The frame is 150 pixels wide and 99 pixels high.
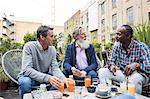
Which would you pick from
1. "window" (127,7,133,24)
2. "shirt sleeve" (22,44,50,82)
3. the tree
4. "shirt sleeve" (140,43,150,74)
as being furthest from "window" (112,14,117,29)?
"shirt sleeve" (22,44,50,82)

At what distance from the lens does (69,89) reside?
202cm

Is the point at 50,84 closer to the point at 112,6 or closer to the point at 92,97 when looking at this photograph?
the point at 92,97

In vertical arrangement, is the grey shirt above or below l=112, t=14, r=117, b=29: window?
below

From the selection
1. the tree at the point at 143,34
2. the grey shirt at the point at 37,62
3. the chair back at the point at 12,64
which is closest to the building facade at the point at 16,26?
the tree at the point at 143,34

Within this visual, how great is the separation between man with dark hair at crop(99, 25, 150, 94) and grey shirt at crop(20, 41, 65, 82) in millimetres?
619

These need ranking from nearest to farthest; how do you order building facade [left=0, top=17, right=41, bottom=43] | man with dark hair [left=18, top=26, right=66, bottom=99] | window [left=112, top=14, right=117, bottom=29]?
man with dark hair [left=18, top=26, right=66, bottom=99] < window [left=112, top=14, right=117, bottom=29] < building facade [left=0, top=17, right=41, bottom=43]

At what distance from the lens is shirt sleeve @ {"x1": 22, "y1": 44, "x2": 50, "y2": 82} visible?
2160mm

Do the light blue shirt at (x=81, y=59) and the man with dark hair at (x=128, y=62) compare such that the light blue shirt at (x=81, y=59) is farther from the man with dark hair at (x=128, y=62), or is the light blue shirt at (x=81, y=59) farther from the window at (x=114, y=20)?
the window at (x=114, y=20)

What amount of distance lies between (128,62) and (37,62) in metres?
1.11

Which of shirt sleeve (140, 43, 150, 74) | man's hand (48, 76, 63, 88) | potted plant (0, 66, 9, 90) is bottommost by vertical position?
potted plant (0, 66, 9, 90)

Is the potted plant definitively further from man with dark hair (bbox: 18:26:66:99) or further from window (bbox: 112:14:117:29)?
window (bbox: 112:14:117:29)

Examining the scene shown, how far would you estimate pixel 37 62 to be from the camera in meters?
2.41

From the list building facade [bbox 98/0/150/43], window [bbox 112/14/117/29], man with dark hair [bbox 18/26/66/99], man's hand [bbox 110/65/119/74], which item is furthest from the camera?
window [bbox 112/14/117/29]

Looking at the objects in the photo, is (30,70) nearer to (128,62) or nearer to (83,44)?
(83,44)
